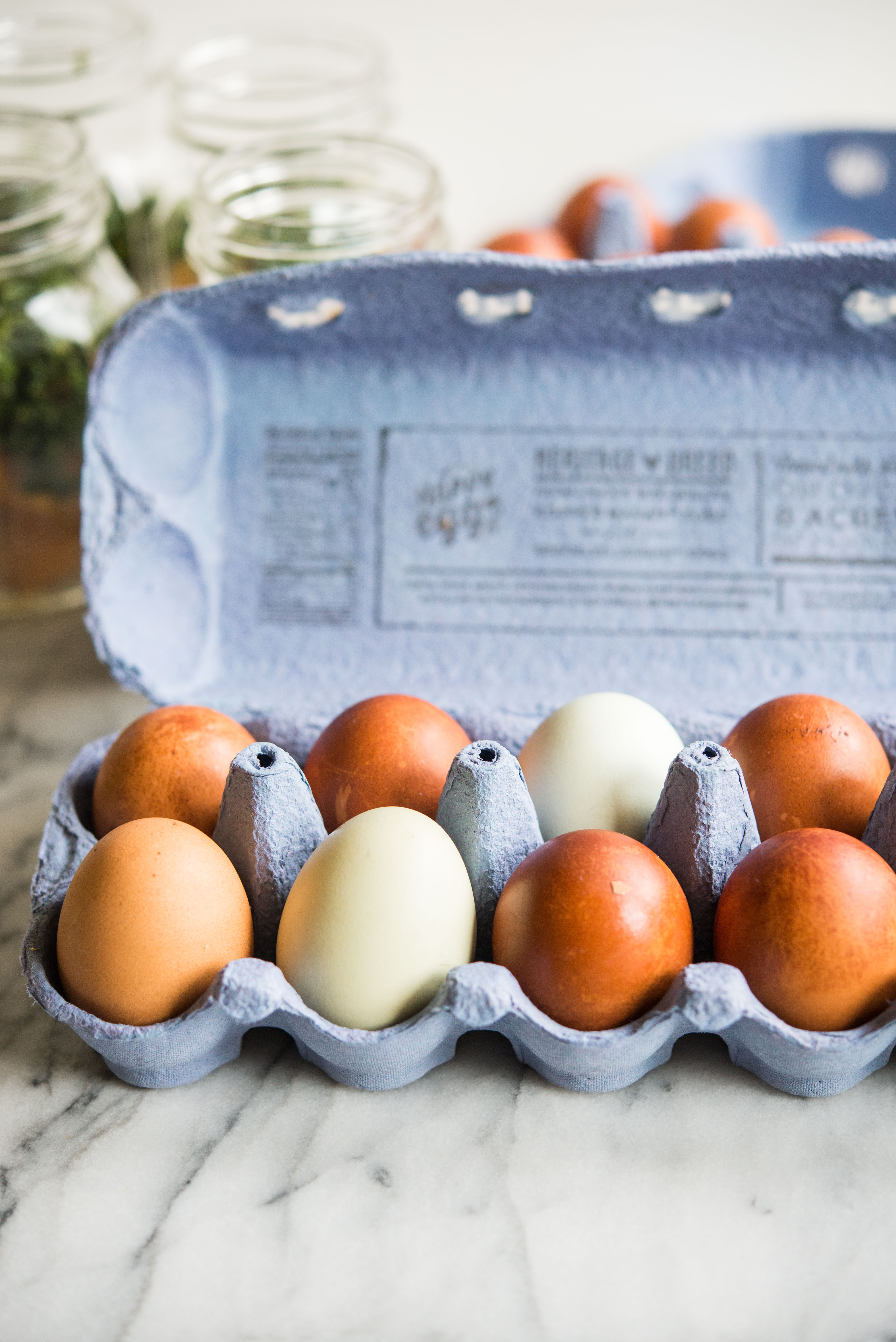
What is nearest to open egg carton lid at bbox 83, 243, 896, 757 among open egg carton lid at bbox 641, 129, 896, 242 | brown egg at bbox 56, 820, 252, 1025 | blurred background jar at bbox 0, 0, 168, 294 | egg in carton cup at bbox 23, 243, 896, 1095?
egg in carton cup at bbox 23, 243, 896, 1095

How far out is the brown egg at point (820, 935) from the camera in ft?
1.78

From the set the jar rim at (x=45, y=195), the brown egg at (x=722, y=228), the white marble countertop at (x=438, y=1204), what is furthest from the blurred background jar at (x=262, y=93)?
the white marble countertop at (x=438, y=1204)

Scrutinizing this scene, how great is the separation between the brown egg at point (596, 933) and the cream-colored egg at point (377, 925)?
0.04 meters

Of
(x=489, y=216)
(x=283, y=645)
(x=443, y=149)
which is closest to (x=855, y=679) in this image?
(x=283, y=645)

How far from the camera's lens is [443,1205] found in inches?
21.6

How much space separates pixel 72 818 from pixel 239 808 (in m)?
0.14

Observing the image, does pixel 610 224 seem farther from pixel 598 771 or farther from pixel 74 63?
pixel 598 771

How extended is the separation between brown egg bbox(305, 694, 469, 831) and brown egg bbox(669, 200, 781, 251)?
0.69 metres

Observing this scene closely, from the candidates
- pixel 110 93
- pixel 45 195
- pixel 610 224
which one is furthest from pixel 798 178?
pixel 45 195

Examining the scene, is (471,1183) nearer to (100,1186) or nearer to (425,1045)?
(425,1045)

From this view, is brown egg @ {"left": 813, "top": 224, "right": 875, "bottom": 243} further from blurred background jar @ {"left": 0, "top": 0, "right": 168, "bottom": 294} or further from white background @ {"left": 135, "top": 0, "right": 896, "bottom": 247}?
blurred background jar @ {"left": 0, "top": 0, "right": 168, "bottom": 294}

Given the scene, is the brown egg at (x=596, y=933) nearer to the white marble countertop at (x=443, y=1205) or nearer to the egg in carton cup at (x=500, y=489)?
the white marble countertop at (x=443, y=1205)

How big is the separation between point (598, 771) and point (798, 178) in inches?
45.4

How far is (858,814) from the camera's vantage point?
0.65 metres
